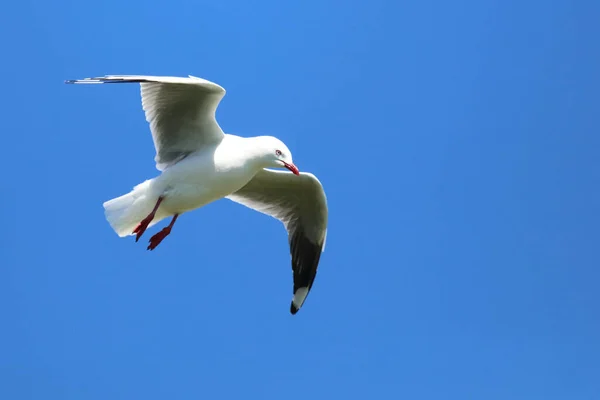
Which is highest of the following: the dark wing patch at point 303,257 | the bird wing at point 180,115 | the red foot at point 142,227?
the bird wing at point 180,115

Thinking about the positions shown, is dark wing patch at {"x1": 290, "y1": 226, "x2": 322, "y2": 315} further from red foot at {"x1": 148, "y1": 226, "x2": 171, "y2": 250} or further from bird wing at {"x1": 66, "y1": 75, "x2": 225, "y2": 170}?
bird wing at {"x1": 66, "y1": 75, "x2": 225, "y2": 170}

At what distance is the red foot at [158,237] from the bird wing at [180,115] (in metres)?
0.43

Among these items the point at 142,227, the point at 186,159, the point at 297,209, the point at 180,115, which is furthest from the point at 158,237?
the point at 297,209

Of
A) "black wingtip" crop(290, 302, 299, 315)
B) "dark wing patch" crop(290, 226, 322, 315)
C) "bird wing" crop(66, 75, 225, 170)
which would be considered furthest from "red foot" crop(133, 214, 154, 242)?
"black wingtip" crop(290, 302, 299, 315)

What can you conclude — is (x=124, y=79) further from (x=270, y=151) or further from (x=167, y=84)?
(x=270, y=151)

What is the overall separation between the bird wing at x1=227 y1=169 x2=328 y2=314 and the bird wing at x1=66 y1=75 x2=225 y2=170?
0.77 metres

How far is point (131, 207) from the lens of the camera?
6070 millimetres

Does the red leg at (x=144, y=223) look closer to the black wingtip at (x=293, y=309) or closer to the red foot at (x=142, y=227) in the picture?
the red foot at (x=142, y=227)

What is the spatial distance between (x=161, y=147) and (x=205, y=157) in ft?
1.17

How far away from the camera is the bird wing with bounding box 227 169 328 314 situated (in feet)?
22.5

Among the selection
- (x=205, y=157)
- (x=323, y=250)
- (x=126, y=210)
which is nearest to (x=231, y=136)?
(x=205, y=157)

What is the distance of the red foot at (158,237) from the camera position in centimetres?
631

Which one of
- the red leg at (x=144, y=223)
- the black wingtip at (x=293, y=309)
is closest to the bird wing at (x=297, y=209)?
the black wingtip at (x=293, y=309)

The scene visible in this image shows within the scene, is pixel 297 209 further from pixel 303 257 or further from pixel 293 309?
pixel 293 309
